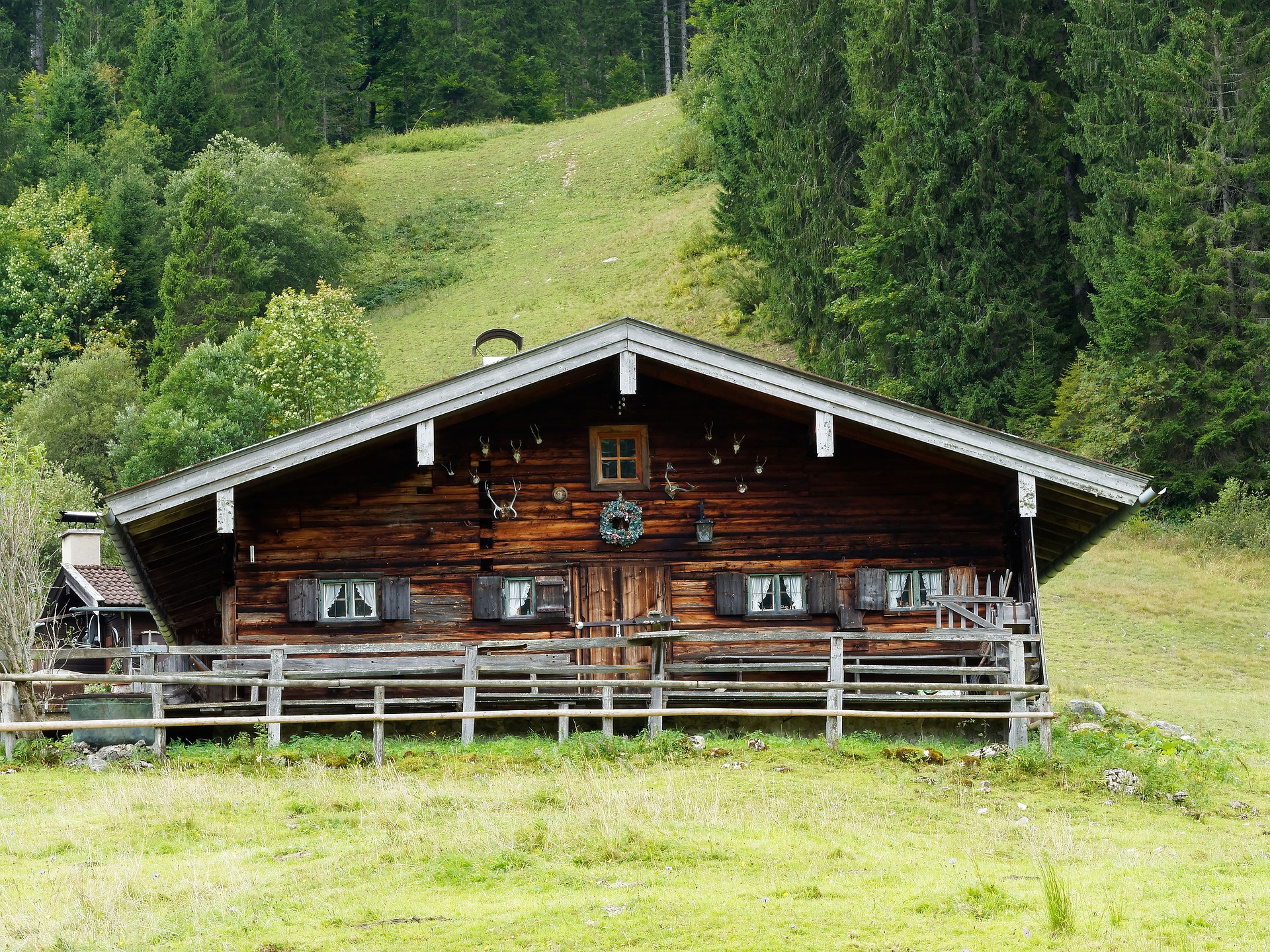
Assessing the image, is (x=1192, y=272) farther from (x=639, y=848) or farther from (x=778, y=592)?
(x=639, y=848)

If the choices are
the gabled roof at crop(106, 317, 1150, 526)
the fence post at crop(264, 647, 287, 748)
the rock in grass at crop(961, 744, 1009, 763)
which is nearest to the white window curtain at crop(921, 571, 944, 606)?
Answer: the gabled roof at crop(106, 317, 1150, 526)

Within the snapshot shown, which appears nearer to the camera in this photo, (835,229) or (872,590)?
(872,590)

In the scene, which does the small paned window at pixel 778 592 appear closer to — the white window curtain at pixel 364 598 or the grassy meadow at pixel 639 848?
the grassy meadow at pixel 639 848

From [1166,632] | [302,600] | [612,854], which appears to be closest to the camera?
[612,854]

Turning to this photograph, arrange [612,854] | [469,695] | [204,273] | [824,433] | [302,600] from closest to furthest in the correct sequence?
[612,854]
[469,695]
[824,433]
[302,600]
[204,273]

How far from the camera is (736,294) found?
62469 millimetres

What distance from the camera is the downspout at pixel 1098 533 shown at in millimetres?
18750

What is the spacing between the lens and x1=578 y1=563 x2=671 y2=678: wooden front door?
20.4 meters

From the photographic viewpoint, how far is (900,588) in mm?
20656

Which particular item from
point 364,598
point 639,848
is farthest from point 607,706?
point 639,848

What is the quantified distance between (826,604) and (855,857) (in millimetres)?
9230

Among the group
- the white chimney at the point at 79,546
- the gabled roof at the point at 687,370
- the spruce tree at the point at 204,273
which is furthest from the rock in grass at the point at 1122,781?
the spruce tree at the point at 204,273

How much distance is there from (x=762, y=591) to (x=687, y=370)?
11.8ft

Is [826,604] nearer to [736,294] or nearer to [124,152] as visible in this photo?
[736,294]
